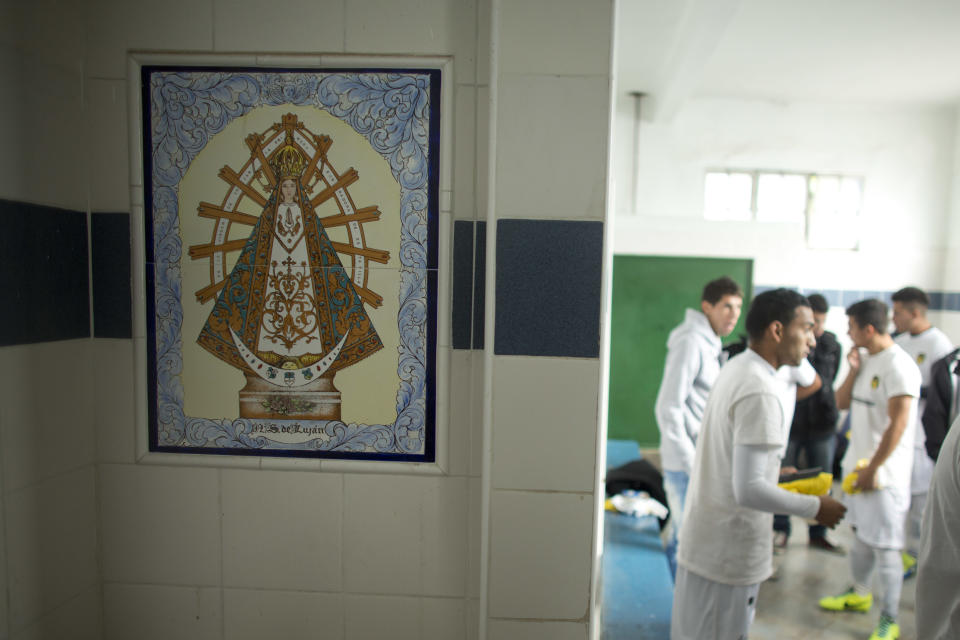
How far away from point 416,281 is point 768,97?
17.4 feet

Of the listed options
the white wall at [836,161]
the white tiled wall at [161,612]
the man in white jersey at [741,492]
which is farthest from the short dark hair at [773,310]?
the white wall at [836,161]

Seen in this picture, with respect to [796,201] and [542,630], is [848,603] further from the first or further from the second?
[796,201]

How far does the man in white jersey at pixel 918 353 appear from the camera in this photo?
306cm

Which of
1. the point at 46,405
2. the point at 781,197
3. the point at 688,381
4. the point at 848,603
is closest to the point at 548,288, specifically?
the point at 46,405

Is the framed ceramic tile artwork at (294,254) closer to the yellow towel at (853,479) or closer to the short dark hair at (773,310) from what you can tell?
the short dark hair at (773,310)

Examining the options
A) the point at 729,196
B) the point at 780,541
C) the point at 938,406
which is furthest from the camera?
the point at 729,196

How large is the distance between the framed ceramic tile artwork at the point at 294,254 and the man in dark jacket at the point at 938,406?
10.2 ft

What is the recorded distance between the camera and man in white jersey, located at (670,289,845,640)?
167cm

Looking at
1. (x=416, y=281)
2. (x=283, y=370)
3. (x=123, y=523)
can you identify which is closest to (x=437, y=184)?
(x=416, y=281)

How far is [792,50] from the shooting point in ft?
13.3

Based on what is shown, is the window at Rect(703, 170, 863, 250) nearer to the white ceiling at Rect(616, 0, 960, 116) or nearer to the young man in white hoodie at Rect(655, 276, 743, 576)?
the white ceiling at Rect(616, 0, 960, 116)

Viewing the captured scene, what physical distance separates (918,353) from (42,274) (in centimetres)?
411

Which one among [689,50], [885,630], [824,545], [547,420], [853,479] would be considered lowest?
[824,545]

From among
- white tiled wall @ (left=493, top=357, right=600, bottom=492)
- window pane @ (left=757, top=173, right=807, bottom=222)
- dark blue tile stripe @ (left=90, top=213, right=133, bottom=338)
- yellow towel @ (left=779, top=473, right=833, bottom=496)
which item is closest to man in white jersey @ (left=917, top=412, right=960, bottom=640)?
white tiled wall @ (left=493, top=357, right=600, bottom=492)
